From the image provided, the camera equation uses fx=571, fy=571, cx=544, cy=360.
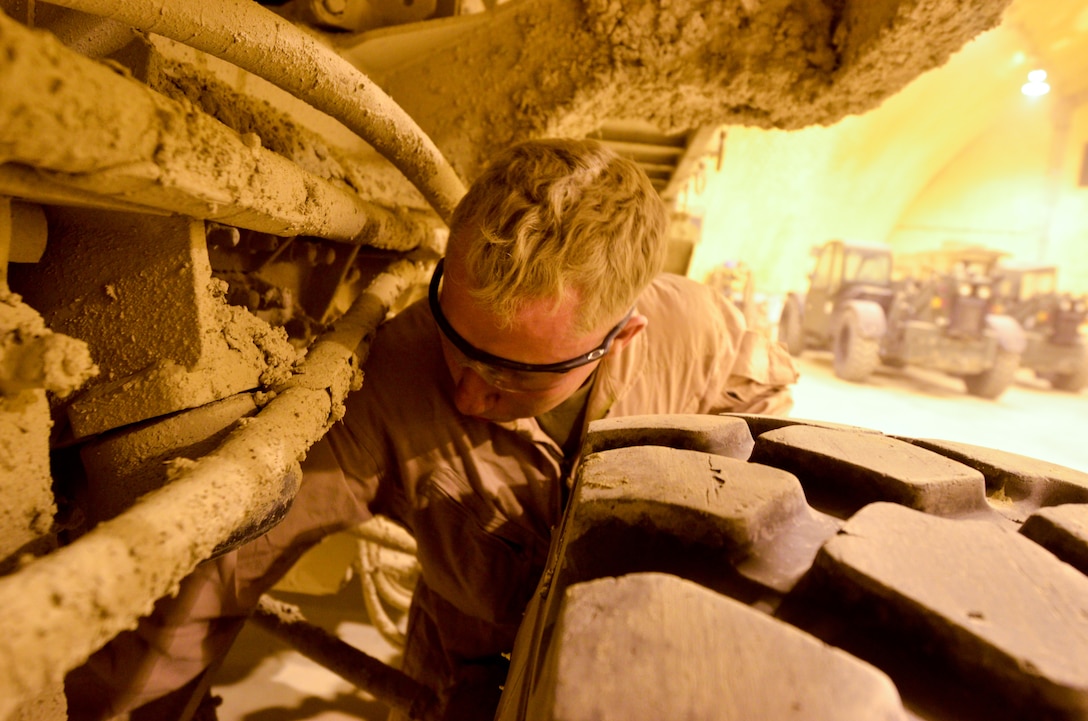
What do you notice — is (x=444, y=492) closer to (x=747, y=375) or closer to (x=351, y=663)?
(x=351, y=663)

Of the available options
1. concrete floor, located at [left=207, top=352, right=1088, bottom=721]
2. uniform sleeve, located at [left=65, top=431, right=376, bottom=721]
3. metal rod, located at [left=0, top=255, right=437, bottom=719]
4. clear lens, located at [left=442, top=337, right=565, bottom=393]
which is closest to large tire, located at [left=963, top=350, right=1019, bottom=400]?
concrete floor, located at [left=207, top=352, right=1088, bottom=721]

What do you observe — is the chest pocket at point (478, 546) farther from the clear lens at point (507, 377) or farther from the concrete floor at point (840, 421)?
the concrete floor at point (840, 421)

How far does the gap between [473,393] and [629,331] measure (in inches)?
15.3

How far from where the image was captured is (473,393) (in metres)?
1.17

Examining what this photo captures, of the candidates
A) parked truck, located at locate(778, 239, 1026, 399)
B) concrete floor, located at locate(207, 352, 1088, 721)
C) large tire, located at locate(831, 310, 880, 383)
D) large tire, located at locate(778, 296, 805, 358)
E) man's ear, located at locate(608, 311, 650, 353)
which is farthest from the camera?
large tire, located at locate(778, 296, 805, 358)

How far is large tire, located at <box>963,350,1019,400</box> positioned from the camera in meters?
7.09

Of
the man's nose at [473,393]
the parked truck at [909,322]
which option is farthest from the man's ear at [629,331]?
the parked truck at [909,322]

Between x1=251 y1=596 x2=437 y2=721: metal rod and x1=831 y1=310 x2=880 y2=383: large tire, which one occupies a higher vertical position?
x1=831 y1=310 x2=880 y2=383: large tire

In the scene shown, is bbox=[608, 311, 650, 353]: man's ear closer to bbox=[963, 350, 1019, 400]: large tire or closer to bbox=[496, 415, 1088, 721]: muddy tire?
bbox=[496, 415, 1088, 721]: muddy tire

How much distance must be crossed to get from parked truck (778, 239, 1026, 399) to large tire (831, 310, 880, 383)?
1 centimetres

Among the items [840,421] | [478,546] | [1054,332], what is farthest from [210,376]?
[1054,332]

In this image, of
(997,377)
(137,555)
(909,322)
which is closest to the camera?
(137,555)

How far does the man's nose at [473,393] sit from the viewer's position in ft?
3.83

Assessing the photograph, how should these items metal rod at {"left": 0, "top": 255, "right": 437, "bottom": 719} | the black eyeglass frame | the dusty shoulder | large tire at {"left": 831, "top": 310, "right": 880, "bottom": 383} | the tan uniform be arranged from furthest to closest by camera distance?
large tire at {"left": 831, "top": 310, "right": 880, "bottom": 383}, the dusty shoulder, the tan uniform, the black eyeglass frame, metal rod at {"left": 0, "top": 255, "right": 437, "bottom": 719}
